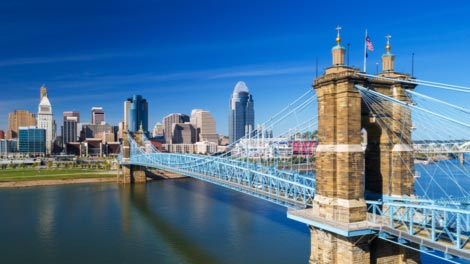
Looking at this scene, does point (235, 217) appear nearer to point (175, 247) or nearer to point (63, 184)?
point (175, 247)

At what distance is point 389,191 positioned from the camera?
68.1 ft

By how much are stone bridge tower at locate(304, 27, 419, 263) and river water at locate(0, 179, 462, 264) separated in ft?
21.7

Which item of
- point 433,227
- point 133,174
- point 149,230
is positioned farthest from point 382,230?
point 133,174

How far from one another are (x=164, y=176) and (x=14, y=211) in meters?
36.4

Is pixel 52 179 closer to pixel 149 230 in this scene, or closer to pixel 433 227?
pixel 149 230

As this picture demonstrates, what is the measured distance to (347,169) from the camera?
18.0 m

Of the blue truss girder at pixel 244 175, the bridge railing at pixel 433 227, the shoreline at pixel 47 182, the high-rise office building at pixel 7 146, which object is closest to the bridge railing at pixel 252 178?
the blue truss girder at pixel 244 175

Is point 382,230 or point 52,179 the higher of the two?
point 382,230

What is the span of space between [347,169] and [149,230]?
2219 centimetres

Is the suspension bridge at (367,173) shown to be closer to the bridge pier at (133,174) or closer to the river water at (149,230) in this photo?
the river water at (149,230)

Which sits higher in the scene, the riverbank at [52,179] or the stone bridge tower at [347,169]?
the stone bridge tower at [347,169]

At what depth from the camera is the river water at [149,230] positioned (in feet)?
86.5

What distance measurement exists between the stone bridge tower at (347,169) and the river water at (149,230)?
21.7 ft

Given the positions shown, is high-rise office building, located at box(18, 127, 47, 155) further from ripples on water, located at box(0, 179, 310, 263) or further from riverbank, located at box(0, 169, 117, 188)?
→ ripples on water, located at box(0, 179, 310, 263)
